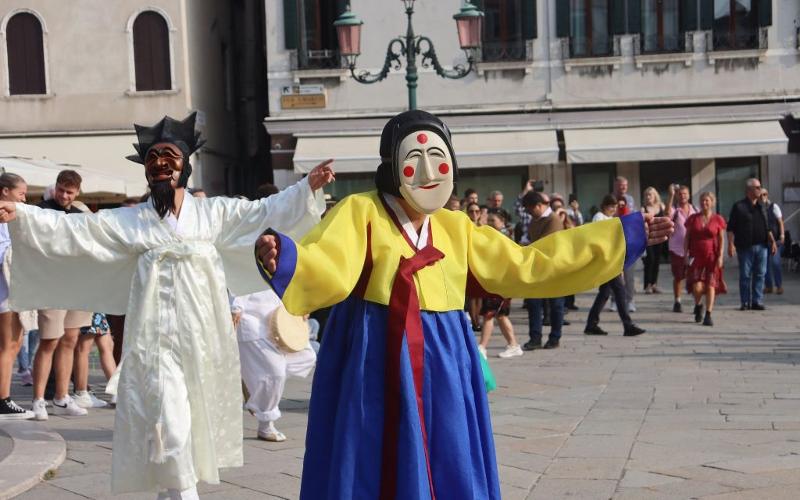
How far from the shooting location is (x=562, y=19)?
24.9m

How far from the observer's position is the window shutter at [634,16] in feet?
81.0

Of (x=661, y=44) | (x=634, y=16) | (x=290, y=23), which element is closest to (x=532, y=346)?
(x=634, y=16)

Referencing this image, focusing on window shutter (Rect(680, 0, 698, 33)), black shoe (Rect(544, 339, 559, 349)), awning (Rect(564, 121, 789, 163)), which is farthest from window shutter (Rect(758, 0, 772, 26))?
black shoe (Rect(544, 339, 559, 349))

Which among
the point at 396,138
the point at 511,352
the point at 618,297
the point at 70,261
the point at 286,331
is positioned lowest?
the point at 511,352

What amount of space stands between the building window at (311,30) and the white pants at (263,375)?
1765cm

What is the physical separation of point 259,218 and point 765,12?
796 inches

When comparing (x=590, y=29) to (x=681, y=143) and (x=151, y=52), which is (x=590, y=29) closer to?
(x=681, y=143)

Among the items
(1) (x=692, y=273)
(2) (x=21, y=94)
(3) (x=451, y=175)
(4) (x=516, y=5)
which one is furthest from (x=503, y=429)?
(2) (x=21, y=94)

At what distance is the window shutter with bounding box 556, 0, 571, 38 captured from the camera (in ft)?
81.4

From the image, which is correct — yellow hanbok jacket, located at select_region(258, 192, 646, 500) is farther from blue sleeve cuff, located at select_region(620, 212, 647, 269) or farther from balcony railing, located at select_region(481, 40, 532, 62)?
balcony railing, located at select_region(481, 40, 532, 62)

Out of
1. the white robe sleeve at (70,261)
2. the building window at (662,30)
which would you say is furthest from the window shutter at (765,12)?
the white robe sleeve at (70,261)

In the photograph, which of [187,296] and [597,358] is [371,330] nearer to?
[187,296]

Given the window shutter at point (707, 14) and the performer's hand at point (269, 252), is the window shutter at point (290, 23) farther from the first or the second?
the performer's hand at point (269, 252)

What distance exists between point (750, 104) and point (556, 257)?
68.7 feet
